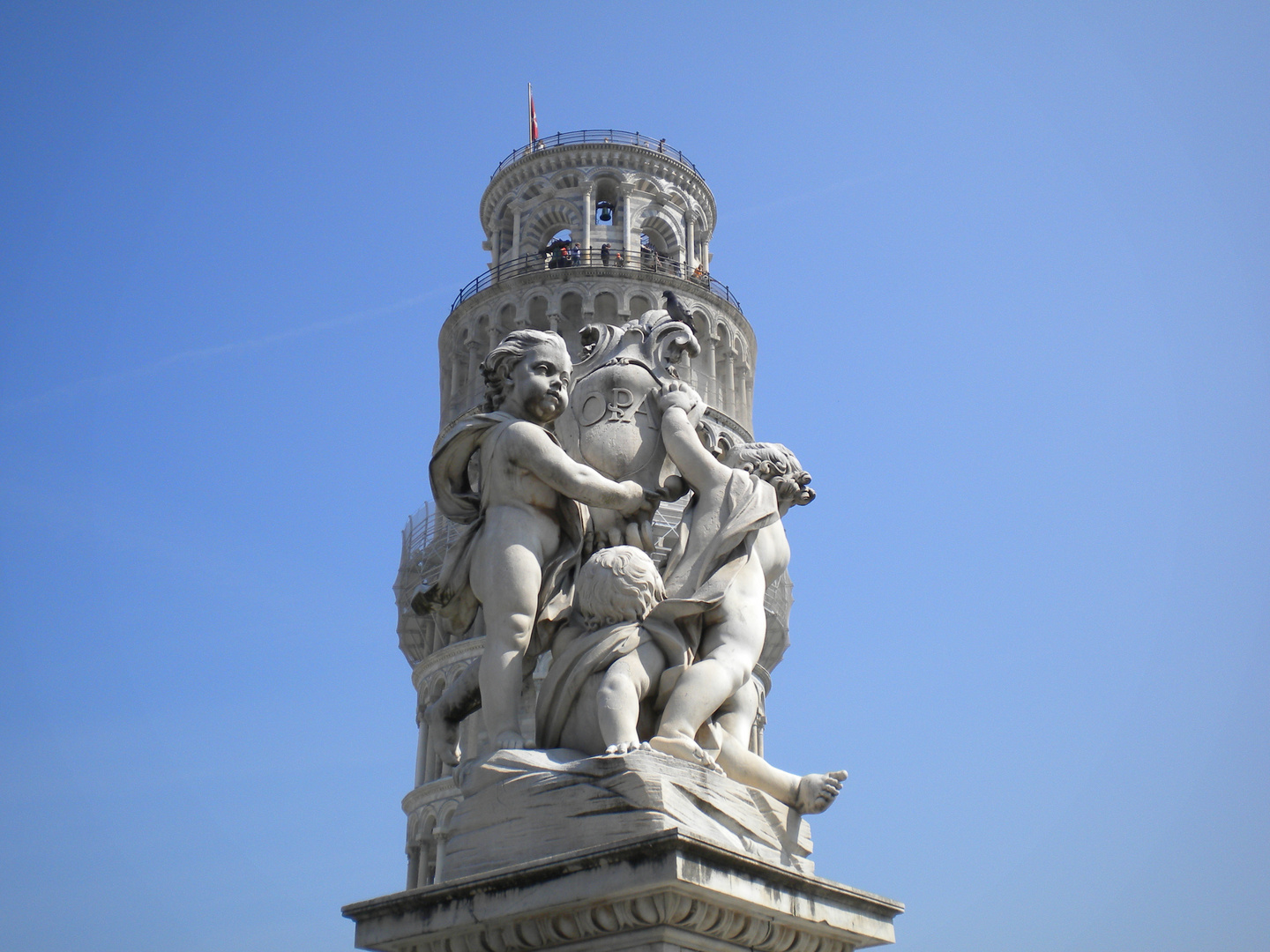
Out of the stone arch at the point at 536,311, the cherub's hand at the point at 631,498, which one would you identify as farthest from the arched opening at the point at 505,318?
the cherub's hand at the point at 631,498

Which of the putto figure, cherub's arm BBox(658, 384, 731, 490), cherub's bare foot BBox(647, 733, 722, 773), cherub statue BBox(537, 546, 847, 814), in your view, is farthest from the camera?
cherub's arm BBox(658, 384, 731, 490)

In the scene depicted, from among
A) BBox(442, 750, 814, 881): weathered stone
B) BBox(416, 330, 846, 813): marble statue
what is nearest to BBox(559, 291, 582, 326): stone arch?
BBox(416, 330, 846, 813): marble statue

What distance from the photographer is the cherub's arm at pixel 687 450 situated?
6.76 meters

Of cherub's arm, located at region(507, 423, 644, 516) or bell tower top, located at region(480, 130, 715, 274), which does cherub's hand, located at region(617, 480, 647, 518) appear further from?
bell tower top, located at region(480, 130, 715, 274)

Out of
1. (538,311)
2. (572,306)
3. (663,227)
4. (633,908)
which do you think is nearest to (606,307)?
(572,306)

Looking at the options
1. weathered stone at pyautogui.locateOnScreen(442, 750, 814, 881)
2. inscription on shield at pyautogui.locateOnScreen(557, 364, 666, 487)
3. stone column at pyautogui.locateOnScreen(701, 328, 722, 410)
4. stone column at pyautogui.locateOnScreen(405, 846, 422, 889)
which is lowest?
weathered stone at pyautogui.locateOnScreen(442, 750, 814, 881)

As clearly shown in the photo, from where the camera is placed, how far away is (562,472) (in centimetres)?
645

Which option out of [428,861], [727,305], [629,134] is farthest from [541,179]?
[428,861]

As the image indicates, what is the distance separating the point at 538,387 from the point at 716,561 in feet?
3.87

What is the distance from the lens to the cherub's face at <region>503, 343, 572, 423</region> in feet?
22.3

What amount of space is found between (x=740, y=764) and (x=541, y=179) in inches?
1891

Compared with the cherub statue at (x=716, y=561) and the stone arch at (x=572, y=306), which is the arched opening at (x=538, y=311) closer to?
the stone arch at (x=572, y=306)

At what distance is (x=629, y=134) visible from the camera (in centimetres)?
5294

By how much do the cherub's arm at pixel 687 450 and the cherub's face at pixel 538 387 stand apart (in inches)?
19.7
